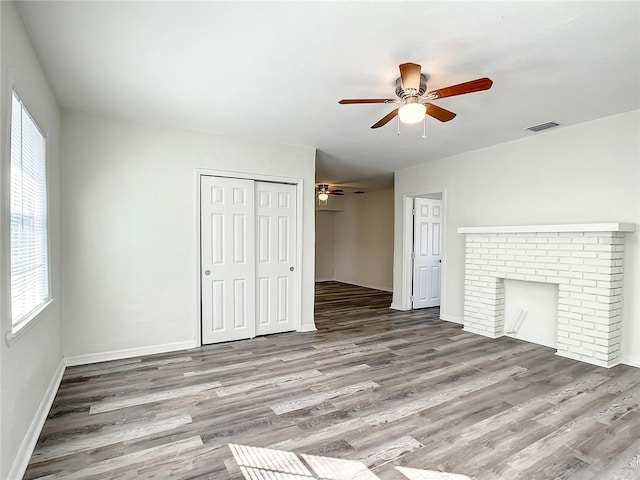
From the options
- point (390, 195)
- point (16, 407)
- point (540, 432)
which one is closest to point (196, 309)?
point (16, 407)

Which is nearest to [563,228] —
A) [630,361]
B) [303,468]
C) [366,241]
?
[630,361]

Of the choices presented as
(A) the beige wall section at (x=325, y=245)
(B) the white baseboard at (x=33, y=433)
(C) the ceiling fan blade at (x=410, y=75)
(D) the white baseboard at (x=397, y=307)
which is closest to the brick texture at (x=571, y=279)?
(D) the white baseboard at (x=397, y=307)

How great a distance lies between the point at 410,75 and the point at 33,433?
3448mm

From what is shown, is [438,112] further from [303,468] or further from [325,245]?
[325,245]

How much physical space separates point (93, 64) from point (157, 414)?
2.65 m

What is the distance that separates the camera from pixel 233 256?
14.0ft

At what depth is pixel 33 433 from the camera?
2.17 m

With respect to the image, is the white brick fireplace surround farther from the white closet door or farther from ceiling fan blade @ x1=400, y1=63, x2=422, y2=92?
the white closet door

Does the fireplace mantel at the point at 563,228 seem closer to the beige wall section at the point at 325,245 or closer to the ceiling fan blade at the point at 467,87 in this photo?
the ceiling fan blade at the point at 467,87

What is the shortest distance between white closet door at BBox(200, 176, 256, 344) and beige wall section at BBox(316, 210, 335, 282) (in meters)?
6.03

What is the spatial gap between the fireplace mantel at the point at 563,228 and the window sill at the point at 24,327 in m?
4.74

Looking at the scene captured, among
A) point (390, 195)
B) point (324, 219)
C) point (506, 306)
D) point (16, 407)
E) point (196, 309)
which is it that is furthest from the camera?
point (324, 219)

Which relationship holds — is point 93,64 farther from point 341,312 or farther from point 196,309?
point 341,312

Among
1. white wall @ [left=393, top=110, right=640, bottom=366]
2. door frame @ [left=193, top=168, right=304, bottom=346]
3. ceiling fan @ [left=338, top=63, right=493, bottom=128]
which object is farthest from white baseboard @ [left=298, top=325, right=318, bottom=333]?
ceiling fan @ [left=338, top=63, right=493, bottom=128]
